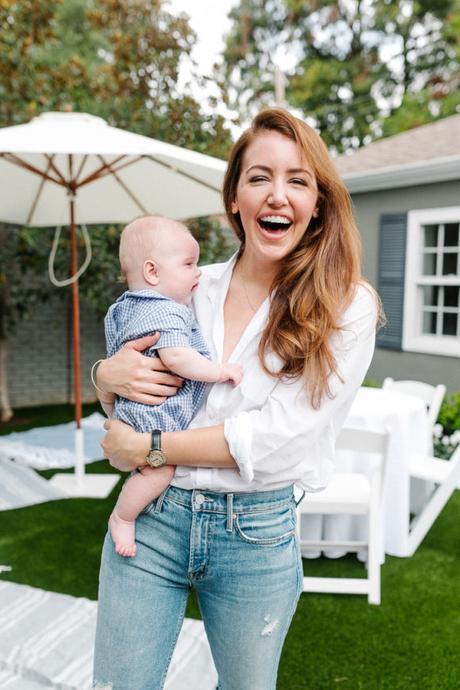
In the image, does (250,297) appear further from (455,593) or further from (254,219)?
(455,593)

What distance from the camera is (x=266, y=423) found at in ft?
4.09

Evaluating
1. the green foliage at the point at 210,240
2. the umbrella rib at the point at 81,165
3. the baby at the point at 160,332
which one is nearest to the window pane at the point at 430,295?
the green foliage at the point at 210,240

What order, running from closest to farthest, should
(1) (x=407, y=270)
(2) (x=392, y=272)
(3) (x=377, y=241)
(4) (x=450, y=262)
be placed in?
(1) (x=407, y=270) < (4) (x=450, y=262) < (2) (x=392, y=272) < (3) (x=377, y=241)

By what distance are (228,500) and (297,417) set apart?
0.78 feet

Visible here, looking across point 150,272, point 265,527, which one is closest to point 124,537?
point 265,527

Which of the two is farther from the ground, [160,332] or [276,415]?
[160,332]

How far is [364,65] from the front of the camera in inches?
762

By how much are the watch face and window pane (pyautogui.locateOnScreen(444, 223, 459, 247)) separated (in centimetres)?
662

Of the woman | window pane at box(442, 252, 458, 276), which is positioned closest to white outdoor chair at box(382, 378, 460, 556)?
the woman

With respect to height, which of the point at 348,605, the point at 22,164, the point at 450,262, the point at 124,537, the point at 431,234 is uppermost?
the point at 22,164

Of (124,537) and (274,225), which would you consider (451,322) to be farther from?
(124,537)

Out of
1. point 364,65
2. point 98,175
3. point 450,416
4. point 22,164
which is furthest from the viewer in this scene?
point 364,65

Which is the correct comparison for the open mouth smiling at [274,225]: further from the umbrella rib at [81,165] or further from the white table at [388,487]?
the umbrella rib at [81,165]

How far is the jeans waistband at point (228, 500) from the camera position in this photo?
4.28ft
